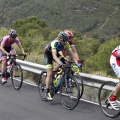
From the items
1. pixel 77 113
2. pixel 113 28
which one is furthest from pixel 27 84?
pixel 113 28

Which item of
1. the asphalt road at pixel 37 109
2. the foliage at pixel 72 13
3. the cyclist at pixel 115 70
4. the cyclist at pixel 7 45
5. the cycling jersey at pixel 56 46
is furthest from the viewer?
the foliage at pixel 72 13

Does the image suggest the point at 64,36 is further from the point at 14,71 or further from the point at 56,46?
the point at 14,71

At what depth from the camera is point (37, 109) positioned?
789cm

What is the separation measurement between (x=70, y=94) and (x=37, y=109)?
2.89 ft

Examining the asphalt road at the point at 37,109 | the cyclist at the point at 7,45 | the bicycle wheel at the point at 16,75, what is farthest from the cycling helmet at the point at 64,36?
the bicycle wheel at the point at 16,75

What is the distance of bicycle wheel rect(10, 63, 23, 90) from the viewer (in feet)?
34.7

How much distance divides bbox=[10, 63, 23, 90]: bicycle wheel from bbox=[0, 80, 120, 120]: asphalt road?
0.87 meters

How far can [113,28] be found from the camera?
104m

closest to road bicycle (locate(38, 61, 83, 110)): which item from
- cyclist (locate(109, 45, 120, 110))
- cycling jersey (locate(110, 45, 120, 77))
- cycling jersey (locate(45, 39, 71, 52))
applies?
cycling jersey (locate(45, 39, 71, 52))

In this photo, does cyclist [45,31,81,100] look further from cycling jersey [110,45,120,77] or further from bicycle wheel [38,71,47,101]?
cycling jersey [110,45,120,77]

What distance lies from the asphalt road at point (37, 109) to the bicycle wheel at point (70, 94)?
0.13 meters

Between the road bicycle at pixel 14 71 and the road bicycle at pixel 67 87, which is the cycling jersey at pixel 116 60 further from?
the road bicycle at pixel 14 71

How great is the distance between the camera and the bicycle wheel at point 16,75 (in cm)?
1059

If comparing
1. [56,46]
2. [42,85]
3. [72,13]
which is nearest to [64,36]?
[56,46]
